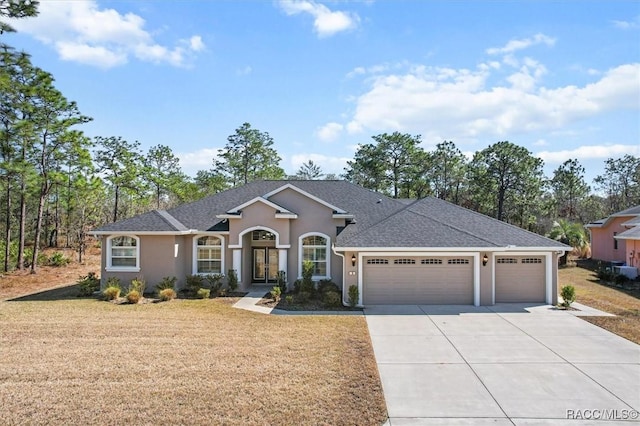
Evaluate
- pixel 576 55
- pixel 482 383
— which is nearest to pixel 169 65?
pixel 576 55

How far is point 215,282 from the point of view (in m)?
17.5

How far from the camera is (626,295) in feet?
57.8

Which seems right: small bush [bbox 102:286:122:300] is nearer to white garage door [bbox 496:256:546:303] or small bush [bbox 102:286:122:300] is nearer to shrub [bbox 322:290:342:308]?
shrub [bbox 322:290:342:308]

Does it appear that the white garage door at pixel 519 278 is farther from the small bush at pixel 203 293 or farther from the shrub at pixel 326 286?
the small bush at pixel 203 293

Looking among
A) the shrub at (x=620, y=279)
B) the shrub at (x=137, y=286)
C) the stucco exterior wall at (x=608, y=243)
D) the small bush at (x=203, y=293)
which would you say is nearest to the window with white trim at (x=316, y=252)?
the small bush at (x=203, y=293)

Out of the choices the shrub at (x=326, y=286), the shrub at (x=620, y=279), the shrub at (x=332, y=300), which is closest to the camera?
the shrub at (x=332, y=300)

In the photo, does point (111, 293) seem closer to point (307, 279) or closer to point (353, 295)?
point (307, 279)

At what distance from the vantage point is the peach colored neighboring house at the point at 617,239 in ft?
76.9

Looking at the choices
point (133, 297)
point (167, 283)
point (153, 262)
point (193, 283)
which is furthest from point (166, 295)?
point (153, 262)

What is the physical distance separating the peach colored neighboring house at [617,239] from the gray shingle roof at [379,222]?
11934 mm

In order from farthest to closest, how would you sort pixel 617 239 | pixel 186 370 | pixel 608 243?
pixel 608 243
pixel 617 239
pixel 186 370

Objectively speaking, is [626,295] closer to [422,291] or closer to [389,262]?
[422,291]

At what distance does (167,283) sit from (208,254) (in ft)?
8.22

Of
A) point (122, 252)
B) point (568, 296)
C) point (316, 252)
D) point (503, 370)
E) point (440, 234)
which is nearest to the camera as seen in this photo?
point (503, 370)
